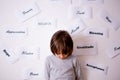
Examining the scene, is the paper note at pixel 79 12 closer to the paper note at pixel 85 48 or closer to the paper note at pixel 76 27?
Answer: the paper note at pixel 76 27

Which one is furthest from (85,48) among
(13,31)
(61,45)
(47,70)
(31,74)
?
(13,31)

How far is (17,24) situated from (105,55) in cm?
79

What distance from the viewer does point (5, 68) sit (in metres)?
1.59

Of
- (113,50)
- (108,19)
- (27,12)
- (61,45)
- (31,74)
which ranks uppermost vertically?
(27,12)

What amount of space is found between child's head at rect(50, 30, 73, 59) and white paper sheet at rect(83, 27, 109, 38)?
0.23 meters

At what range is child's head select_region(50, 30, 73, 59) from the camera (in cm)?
139

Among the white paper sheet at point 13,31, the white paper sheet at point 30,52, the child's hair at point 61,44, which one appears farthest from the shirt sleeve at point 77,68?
the white paper sheet at point 13,31

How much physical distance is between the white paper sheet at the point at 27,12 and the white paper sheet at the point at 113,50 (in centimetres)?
67

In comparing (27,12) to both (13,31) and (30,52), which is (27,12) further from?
(30,52)

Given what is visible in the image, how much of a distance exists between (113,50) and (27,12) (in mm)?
789

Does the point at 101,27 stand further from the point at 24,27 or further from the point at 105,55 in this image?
the point at 24,27

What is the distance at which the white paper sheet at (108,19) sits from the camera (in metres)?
1.56

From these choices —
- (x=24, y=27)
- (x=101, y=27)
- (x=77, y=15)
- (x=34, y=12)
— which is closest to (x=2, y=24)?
(x=24, y=27)

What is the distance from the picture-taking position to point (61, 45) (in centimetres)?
139
